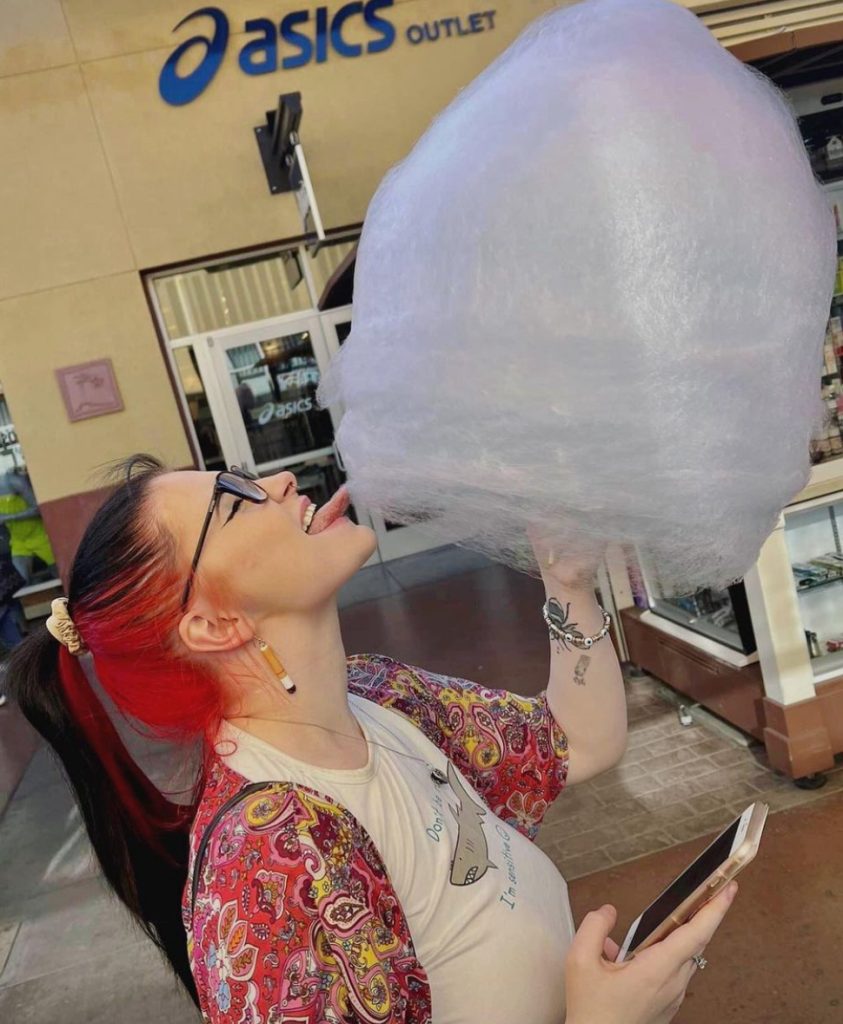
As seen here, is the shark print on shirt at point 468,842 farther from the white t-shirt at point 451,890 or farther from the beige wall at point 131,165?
the beige wall at point 131,165

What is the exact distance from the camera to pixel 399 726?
127 centimetres

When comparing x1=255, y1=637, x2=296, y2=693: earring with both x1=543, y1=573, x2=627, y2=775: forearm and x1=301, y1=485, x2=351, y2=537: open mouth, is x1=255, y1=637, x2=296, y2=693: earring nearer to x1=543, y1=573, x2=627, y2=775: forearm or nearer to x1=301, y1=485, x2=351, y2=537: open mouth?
x1=301, y1=485, x2=351, y2=537: open mouth

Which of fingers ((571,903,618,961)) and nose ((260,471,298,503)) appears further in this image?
nose ((260,471,298,503))

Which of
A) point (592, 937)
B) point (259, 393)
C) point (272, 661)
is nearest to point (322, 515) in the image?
point (272, 661)

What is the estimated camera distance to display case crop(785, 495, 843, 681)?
350cm

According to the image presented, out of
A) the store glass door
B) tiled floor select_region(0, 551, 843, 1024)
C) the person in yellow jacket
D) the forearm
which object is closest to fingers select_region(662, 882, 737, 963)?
the forearm

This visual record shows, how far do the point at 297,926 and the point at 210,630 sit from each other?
0.37m

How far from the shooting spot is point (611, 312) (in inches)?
44.7

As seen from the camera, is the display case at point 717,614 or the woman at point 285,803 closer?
the woman at point 285,803

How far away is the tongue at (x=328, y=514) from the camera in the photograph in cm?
116

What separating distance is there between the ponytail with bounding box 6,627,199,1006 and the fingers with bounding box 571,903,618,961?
22.3 inches

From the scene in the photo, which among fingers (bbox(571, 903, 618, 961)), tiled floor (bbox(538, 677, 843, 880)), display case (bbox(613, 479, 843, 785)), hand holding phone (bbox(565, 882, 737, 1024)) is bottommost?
tiled floor (bbox(538, 677, 843, 880))

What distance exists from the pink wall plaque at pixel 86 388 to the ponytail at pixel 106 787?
5.37 meters

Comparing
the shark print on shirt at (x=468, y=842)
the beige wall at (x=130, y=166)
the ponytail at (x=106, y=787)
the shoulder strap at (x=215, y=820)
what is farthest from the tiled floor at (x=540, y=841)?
the beige wall at (x=130, y=166)
